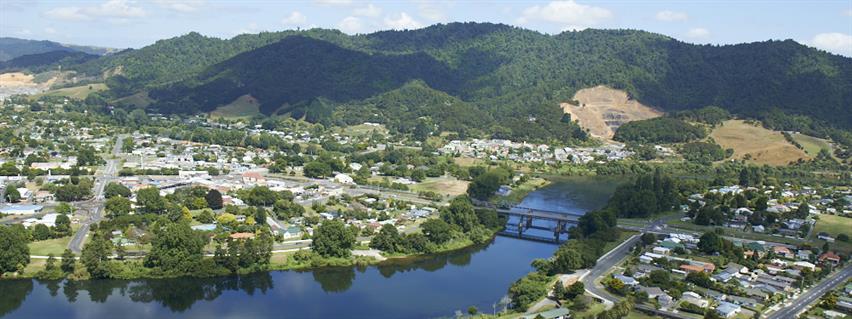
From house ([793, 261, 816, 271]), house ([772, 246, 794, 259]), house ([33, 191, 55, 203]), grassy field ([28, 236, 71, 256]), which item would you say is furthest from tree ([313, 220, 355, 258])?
house ([772, 246, 794, 259])

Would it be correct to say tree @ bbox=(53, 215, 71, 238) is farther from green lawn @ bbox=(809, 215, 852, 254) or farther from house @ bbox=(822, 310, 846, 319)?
green lawn @ bbox=(809, 215, 852, 254)

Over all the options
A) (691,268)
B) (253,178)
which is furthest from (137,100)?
(691,268)

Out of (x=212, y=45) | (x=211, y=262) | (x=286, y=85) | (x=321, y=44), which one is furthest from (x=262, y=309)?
(x=212, y=45)

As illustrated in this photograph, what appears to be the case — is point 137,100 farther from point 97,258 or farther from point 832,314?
point 832,314

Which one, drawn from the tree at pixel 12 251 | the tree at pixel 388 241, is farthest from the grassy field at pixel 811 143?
the tree at pixel 12 251

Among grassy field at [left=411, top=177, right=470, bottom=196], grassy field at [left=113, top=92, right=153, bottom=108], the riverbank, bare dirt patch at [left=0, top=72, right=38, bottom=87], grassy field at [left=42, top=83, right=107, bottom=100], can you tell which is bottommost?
the riverbank

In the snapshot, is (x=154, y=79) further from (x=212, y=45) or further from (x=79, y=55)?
(x=79, y=55)

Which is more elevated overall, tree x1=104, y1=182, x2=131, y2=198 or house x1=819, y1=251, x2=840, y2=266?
tree x1=104, y1=182, x2=131, y2=198

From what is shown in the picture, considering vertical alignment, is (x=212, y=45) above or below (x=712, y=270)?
above
